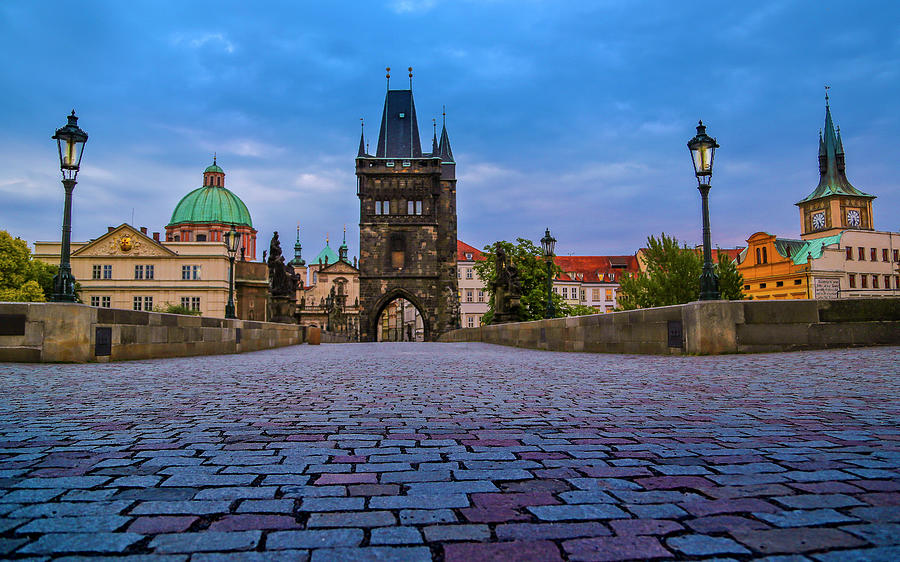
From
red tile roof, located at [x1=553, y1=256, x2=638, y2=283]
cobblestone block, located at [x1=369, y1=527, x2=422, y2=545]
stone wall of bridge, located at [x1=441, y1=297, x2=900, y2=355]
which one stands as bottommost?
cobblestone block, located at [x1=369, y1=527, x2=422, y2=545]

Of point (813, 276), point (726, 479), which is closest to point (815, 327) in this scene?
point (726, 479)

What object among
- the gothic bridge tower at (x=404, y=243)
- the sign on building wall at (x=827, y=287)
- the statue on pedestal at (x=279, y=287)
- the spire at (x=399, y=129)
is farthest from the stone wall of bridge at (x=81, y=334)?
the sign on building wall at (x=827, y=287)

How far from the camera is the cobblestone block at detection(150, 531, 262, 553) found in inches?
76.0

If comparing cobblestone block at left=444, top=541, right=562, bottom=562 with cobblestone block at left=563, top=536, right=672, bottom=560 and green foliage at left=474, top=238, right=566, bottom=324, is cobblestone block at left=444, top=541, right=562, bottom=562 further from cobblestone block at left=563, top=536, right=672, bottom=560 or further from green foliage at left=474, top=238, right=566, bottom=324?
green foliage at left=474, top=238, right=566, bottom=324

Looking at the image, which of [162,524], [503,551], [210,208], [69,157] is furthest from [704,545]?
[210,208]

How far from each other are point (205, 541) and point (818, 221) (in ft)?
288

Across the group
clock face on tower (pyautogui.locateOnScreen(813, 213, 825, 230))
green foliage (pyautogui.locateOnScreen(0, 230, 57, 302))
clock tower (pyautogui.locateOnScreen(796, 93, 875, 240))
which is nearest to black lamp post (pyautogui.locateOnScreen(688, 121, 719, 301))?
green foliage (pyautogui.locateOnScreen(0, 230, 57, 302))

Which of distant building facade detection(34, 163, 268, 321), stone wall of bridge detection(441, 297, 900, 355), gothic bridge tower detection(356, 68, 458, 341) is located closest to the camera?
stone wall of bridge detection(441, 297, 900, 355)

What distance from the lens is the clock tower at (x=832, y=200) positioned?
248 feet

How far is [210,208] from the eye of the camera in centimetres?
9000

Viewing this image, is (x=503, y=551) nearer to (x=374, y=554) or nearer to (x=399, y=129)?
(x=374, y=554)

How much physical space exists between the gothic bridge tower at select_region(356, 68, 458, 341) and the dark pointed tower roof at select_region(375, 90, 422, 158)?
977 mm

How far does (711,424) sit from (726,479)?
4.95ft

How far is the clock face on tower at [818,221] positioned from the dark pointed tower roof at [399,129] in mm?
48104
